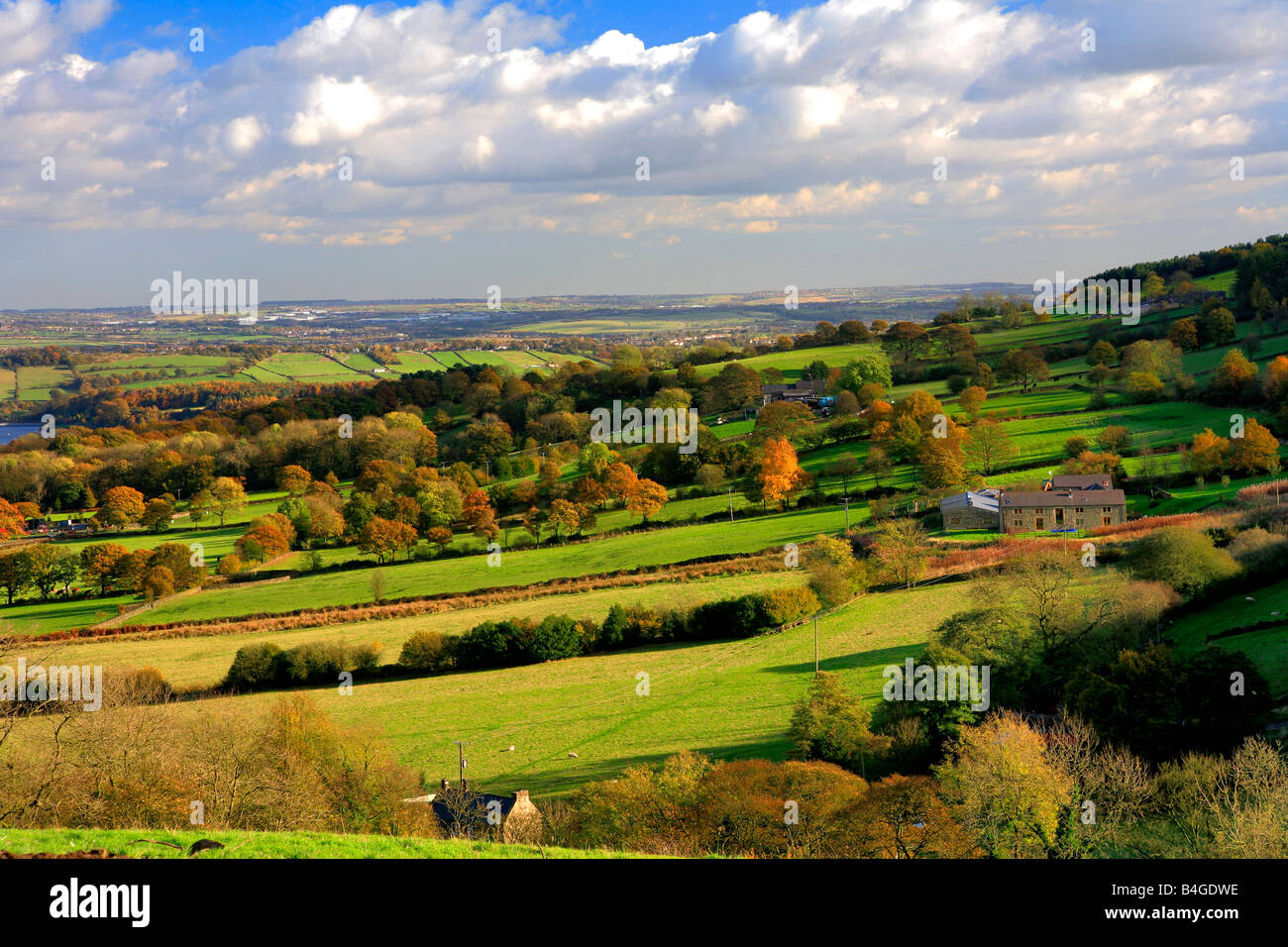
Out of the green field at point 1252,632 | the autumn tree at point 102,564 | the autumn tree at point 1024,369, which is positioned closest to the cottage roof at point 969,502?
the green field at point 1252,632

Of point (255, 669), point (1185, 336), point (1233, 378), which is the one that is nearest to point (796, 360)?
point (1185, 336)

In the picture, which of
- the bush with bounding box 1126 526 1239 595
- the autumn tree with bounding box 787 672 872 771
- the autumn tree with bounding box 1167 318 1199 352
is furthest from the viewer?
the autumn tree with bounding box 1167 318 1199 352

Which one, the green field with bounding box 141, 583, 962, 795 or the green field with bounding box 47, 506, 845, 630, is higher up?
the green field with bounding box 47, 506, 845, 630

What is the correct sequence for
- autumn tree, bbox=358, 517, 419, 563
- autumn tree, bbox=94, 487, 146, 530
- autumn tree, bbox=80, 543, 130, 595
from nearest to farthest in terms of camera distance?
autumn tree, bbox=80, 543, 130, 595, autumn tree, bbox=358, 517, 419, 563, autumn tree, bbox=94, 487, 146, 530

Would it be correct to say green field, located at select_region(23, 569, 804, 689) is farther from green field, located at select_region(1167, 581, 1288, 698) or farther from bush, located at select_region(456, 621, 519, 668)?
green field, located at select_region(1167, 581, 1288, 698)

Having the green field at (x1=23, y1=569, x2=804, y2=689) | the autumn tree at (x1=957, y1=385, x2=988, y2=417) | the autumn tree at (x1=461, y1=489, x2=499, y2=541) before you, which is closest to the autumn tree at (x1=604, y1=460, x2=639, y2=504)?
the autumn tree at (x1=461, y1=489, x2=499, y2=541)
